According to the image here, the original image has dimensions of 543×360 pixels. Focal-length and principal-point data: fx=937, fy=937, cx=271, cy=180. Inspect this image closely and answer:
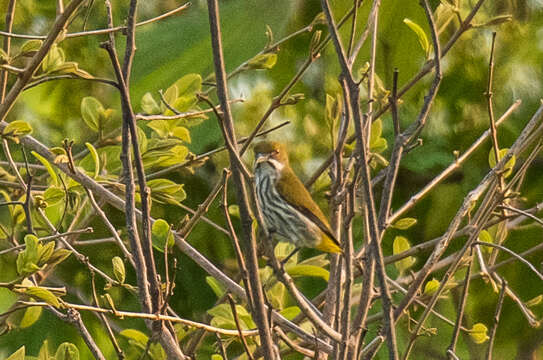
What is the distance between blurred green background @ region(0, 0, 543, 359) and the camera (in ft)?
7.51

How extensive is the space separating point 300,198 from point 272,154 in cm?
11

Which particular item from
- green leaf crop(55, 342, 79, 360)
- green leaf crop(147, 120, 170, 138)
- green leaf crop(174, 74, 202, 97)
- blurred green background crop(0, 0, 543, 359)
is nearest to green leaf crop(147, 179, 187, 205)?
green leaf crop(147, 120, 170, 138)

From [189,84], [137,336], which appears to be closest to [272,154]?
[189,84]

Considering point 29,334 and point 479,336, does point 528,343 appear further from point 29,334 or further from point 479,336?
point 29,334

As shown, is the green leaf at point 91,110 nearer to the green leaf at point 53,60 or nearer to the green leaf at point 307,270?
the green leaf at point 53,60

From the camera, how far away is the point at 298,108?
2.41 meters

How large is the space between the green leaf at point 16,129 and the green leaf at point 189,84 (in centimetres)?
41

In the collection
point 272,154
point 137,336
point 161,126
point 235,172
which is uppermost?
point 235,172

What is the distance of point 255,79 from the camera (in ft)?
7.93

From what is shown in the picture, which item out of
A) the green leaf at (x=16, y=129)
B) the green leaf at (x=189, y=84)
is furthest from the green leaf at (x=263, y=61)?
the green leaf at (x=16, y=129)

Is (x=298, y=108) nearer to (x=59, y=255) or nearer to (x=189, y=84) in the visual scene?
(x=189, y=84)

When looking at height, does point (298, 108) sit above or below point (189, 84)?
below

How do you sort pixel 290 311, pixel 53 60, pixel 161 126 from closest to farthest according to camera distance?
pixel 53 60 → pixel 290 311 → pixel 161 126

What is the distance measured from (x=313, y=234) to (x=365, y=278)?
0.57 m
